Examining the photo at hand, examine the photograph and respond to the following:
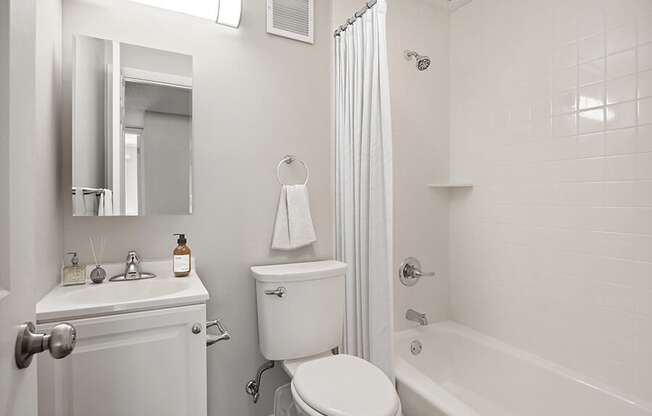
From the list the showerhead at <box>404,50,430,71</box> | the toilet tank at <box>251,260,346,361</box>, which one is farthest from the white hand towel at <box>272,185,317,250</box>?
the showerhead at <box>404,50,430,71</box>

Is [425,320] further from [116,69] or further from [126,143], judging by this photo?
[116,69]

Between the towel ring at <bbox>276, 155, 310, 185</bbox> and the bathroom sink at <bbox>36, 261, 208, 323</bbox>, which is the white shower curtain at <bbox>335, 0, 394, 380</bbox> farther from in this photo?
the bathroom sink at <bbox>36, 261, 208, 323</bbox>

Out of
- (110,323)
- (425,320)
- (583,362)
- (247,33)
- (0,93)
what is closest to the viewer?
(0,93)

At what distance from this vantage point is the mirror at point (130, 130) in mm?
1431

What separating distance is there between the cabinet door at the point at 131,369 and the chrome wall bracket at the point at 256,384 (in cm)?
50

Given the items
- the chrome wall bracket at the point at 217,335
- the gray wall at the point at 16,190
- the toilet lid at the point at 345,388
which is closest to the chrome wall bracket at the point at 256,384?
the chrome wall bracket at the point at 217,335

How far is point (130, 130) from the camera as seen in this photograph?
60.1 inches

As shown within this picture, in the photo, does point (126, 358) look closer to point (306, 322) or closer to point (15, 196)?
point (306, 322)

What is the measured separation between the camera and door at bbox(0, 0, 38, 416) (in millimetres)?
486

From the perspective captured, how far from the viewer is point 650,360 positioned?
1.46 meters

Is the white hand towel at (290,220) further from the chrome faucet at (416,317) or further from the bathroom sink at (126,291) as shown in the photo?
the chrome faucet at (416,317)

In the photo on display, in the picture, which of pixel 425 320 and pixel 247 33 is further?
pixel 425 320

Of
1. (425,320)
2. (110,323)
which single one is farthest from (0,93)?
(425,320)

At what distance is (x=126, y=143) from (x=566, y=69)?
2.04m
